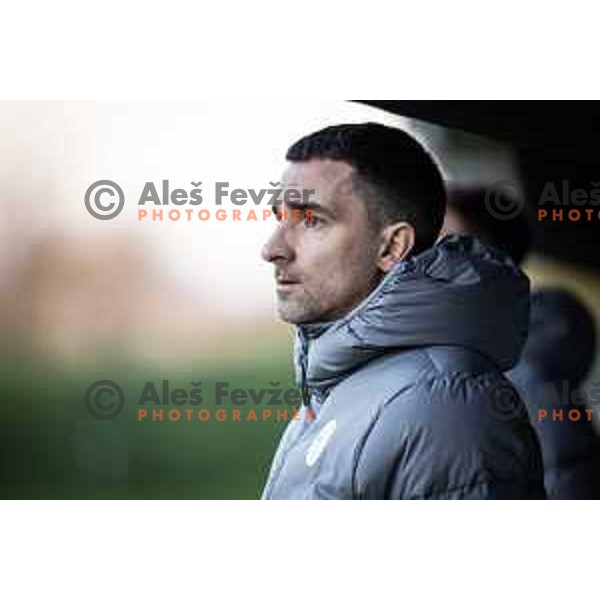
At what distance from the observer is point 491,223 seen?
4.32m

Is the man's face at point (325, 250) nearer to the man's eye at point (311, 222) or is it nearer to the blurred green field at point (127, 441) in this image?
the man's eye at point (311, 222)

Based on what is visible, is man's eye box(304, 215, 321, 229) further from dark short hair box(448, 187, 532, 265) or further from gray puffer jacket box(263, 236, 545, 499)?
dark short hair box(448, 187, 532, 265)

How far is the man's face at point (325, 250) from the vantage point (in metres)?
4.20

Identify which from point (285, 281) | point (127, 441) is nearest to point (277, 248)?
point (285, 281)

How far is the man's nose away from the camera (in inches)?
170

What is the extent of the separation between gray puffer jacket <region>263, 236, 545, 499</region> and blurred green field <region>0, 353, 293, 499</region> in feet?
0.68

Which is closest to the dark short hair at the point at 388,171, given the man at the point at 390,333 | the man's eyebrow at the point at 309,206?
→ the man at the point at 390,333

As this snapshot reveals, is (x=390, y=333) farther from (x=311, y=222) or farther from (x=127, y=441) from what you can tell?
(x=127, y=441)

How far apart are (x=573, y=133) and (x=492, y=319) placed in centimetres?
72

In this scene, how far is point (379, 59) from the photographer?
167 inches

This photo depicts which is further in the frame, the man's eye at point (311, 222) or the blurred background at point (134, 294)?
the blurred background at point (134, 294)

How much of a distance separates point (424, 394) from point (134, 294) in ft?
3.62
